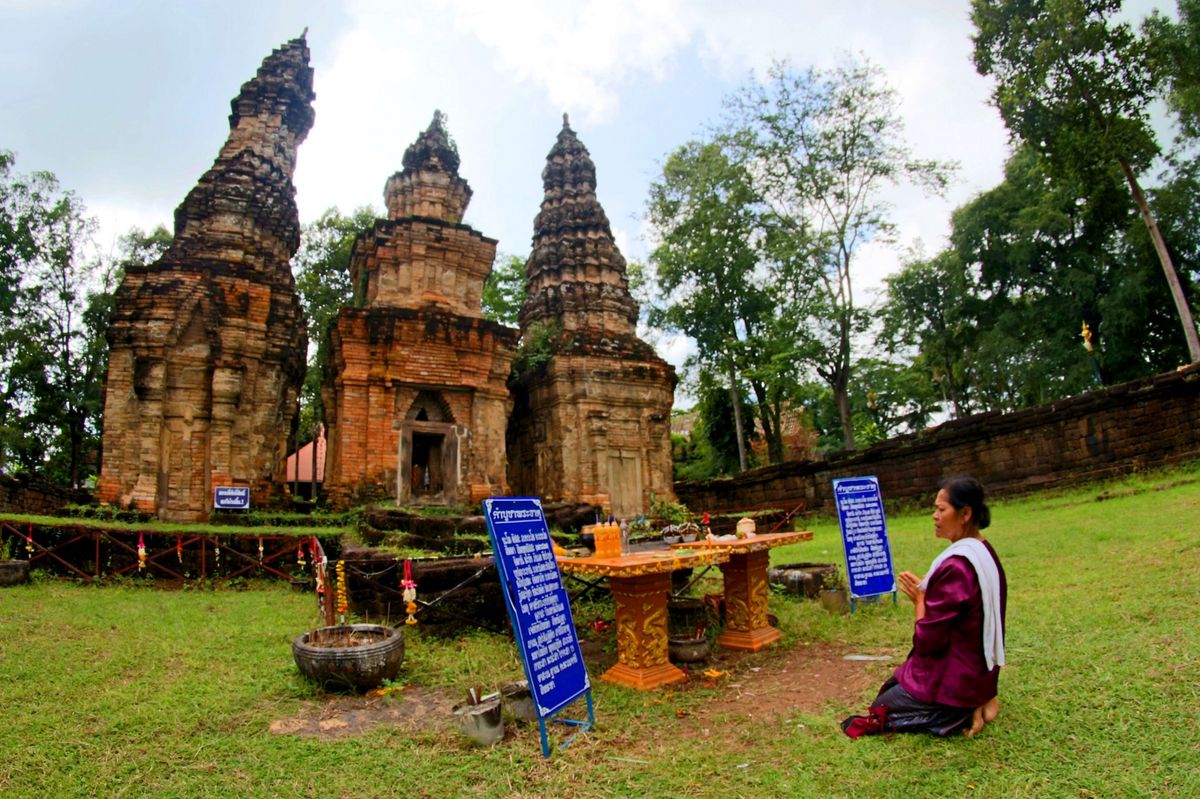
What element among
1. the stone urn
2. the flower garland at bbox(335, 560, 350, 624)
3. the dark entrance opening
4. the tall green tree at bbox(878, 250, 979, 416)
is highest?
the tall green tree at bbox(878, 250, 979, 416)

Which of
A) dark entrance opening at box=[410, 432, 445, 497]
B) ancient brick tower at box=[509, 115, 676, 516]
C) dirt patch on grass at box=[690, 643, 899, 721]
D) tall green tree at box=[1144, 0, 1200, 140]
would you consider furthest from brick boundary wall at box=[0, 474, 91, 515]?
tall green tree at box=[1144, 0, 1200, 140]

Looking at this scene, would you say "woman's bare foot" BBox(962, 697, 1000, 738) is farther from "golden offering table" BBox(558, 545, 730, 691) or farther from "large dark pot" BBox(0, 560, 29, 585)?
"large dark pot" BBox(0, 560, 29, 585)

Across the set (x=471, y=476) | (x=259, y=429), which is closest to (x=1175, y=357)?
(x=471, y=476)

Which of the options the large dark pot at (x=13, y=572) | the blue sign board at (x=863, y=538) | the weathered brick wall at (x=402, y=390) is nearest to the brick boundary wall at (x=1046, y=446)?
the blue sign board at (x=863, y=538)

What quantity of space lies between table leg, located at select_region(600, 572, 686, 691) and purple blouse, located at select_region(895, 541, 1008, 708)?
1.94 m

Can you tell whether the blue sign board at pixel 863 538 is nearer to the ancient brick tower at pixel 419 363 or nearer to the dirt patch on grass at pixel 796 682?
the dirt patch on grass at pixel 796 682

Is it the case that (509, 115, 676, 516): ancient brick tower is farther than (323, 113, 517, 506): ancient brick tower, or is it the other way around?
(509, 115, 676, 516): ancient brick tower

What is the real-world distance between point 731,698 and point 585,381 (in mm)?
13421

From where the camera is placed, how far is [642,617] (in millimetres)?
5078

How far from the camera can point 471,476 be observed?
49.7ft

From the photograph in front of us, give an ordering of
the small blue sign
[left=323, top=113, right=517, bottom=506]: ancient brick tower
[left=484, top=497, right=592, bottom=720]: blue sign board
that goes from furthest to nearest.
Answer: [left=323, top=113, right=517, bottom=506]: ancient brick tower
the small blue sign
[left=484, top=497, right=592, bottom=720]: blue sign board

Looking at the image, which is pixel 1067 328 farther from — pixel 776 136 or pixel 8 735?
pixel 8 735

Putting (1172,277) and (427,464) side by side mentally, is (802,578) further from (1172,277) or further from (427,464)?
(1172,277)

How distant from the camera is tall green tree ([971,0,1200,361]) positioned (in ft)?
52.3
